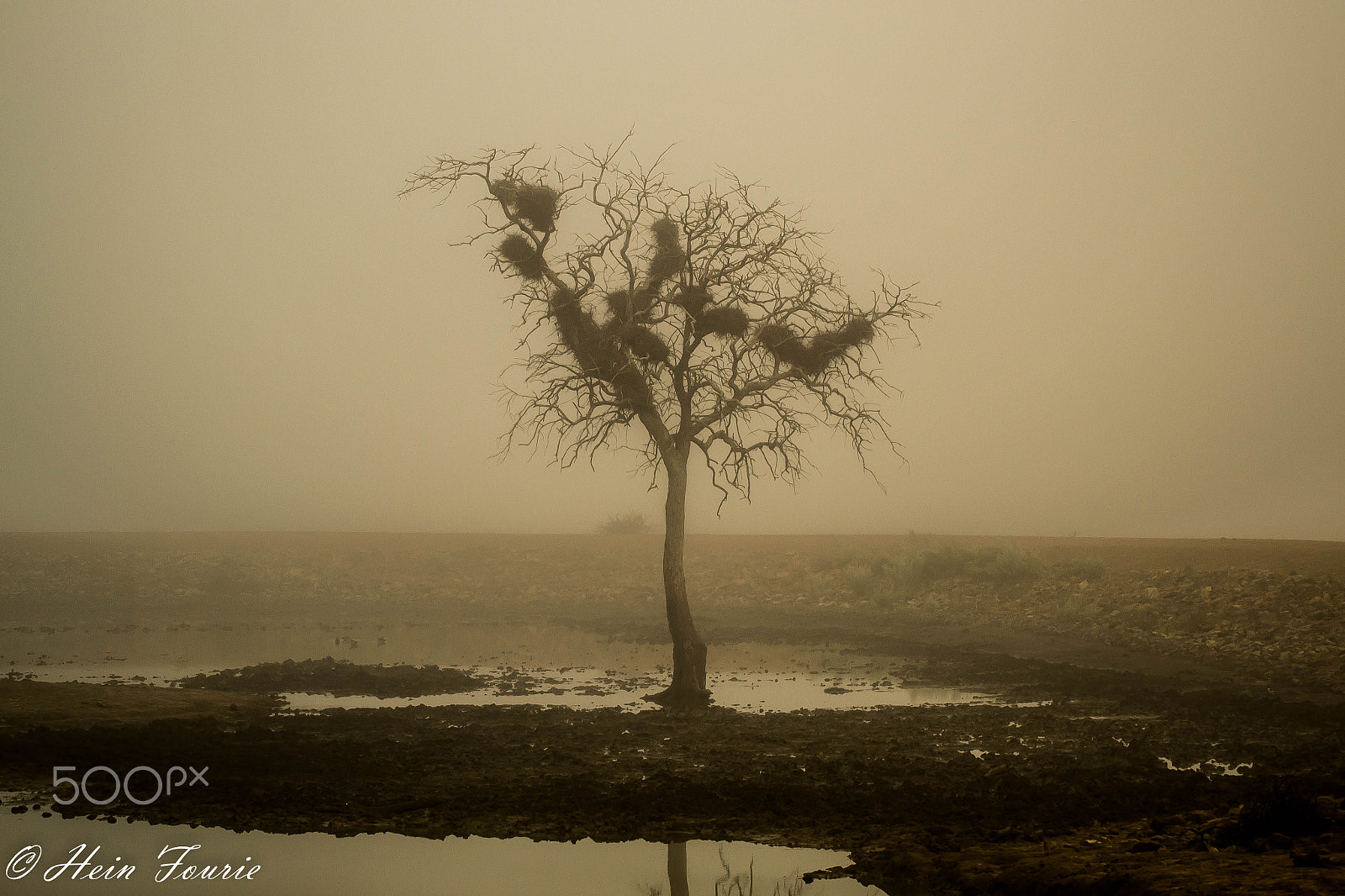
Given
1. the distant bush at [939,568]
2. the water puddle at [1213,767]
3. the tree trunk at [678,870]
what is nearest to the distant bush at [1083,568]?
the distant bush at [939,568]

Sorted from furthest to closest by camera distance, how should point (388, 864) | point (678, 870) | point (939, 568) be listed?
point (939, 568) < point (678, 870) < point (388, 864)

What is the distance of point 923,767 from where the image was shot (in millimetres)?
9766

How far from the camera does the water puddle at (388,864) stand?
662 centimetres

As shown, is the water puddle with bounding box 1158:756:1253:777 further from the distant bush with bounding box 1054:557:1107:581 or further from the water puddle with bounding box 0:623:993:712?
the distant bush with bounding box 1054:557:1107:581

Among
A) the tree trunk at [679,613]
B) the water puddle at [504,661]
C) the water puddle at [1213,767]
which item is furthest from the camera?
the water puddle at [504,661]

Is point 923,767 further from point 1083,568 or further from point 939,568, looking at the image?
point 939,568

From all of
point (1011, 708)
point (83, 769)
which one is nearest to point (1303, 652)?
point (1011, 708)

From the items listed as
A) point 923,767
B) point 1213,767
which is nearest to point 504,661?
point 923,767

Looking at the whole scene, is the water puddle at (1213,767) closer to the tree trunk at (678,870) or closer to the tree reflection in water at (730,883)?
the tree reflection in water at (730,883)

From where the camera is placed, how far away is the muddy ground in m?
6.68

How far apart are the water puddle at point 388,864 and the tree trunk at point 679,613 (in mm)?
7422

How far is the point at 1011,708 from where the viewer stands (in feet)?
45.6

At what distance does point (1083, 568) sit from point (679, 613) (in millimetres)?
16242

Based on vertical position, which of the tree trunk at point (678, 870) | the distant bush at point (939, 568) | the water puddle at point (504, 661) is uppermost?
the distant bush at point (939, 568)
